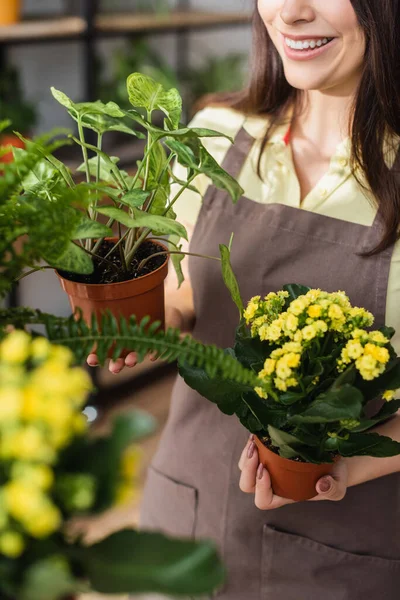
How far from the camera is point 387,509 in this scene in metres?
1.11

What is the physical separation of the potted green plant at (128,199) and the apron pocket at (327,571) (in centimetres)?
52

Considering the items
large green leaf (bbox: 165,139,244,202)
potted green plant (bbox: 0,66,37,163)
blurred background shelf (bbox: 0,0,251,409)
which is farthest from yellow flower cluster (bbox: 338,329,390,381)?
potted green plant (bbox: 0,66,37,163)

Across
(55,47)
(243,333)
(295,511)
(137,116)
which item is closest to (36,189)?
(137,116)

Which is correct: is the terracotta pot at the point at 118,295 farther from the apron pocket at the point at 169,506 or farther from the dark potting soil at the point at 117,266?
the apron pocket at the point at 169,506

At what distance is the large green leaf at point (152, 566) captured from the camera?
0.37 meters

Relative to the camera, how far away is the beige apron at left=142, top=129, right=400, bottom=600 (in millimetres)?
1085

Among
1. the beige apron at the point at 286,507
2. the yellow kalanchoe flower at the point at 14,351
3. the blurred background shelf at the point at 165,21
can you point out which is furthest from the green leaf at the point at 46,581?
the blurred background shelf at the point at 165,21

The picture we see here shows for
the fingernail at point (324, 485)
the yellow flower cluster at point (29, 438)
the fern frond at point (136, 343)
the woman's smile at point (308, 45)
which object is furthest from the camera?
the woman's smile at point (308, 45)

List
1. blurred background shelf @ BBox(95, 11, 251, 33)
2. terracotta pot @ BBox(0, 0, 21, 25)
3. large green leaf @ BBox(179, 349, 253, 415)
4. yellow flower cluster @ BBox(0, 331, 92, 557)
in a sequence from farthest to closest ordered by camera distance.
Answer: blurred background shelf @ BBox(95, 11, 251, 33) < terracotta pot @ BBox(0, 0, 21, 25) < large green leaf @ BBox(179, 349, 253, 415) < yellow flower cluster @ BBox(0, 331, 92, 557)

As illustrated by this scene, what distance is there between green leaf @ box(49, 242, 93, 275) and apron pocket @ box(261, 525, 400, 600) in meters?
0.69

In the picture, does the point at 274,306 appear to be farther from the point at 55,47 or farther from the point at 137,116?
the point at 55,47

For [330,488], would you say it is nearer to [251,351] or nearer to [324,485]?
[324,485]

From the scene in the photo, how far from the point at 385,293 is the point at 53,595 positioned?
80 cm

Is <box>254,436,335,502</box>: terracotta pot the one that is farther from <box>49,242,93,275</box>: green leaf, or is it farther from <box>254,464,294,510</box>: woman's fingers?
<box>49,242,93,275</box>: green leaf
